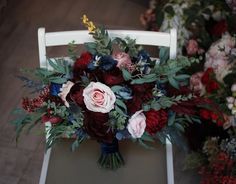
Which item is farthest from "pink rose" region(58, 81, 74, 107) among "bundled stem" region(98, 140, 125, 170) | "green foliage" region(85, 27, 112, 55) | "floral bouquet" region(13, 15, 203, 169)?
"bundled stem" region(98, 140, 125, 170)

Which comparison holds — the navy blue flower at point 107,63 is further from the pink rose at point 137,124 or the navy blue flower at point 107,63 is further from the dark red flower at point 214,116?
the dark red flower at point 214,116

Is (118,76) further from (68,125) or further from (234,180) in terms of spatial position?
(234,180)

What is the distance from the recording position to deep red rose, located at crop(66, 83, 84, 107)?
1.12 m

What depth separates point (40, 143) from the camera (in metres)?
2.12

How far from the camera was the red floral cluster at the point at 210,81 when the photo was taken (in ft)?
5.37

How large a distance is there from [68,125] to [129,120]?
0.16 metres

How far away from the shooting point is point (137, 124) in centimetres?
113

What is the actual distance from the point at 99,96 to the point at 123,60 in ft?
0.38

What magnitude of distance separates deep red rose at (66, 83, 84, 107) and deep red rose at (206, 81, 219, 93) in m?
0.67

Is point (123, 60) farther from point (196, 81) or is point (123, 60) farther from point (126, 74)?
point (196, 81)

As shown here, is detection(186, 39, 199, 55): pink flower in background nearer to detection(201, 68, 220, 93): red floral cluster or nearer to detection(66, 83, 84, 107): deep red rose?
detection(201, 68, 220, 93): red floral cluster

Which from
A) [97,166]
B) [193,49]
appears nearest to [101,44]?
[97,166]

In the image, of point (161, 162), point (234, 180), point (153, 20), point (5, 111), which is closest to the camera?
point (161, 162)

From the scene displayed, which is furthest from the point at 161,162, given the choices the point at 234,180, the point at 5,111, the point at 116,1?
the point at 116,1
